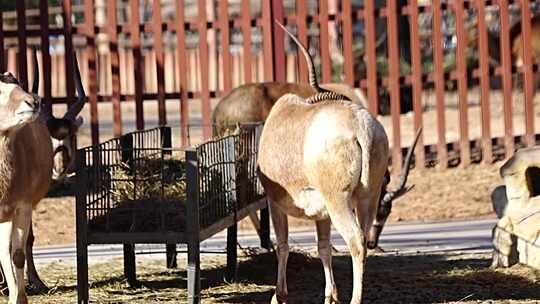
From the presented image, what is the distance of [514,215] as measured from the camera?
34.9 feet

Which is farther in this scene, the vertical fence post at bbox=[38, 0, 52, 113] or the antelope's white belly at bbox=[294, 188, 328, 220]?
the vertical fence post at bbox=[38, 0, 52, 113]

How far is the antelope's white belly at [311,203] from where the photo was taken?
8586mm

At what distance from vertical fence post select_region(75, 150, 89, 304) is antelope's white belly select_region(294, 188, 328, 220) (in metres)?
1.42

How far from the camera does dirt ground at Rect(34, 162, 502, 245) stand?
47.2 feet

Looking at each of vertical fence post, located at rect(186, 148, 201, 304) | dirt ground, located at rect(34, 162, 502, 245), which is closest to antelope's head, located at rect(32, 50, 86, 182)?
vertical fence post, located at rect(186, 148, 201, 304)

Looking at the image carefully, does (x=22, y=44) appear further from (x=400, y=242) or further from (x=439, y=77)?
(x=400, y=242)

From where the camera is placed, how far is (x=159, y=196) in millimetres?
9195

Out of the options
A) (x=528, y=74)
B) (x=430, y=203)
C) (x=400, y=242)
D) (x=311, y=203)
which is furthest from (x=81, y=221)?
(x=528, y=74)

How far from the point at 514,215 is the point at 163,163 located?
2.86m

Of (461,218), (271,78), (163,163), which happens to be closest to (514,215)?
(163,163)

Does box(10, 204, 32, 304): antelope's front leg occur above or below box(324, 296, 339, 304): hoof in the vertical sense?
above

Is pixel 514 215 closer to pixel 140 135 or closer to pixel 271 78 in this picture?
pixel 140 135

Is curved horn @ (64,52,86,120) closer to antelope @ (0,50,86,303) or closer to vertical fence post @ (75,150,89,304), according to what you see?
antelope @ (0,50,86,303)

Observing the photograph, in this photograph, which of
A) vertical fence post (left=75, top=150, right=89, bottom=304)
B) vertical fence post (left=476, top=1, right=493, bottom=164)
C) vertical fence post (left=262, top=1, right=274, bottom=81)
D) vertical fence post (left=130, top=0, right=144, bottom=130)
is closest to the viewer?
vertical fence post (left=75, top=150, right=89, bottom=304)
